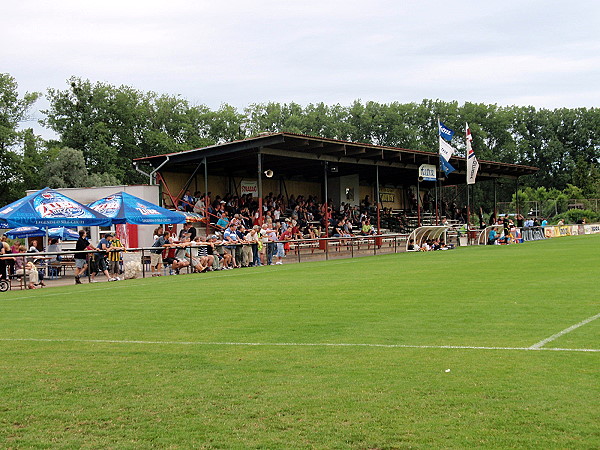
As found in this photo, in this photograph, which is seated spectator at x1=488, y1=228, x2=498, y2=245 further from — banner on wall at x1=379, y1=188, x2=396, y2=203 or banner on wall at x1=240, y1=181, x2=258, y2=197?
banner on wall at x1=240, y1=181, x2=258, y2=197

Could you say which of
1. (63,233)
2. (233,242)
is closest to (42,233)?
(63,233)

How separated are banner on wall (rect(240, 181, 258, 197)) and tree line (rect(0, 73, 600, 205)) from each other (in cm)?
2081

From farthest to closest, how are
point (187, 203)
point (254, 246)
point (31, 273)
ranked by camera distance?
point (187, 203), point (254, 246), point (31, 273)

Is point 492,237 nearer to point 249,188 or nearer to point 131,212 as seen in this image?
point 249,188

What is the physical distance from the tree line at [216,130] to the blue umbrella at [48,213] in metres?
32.9

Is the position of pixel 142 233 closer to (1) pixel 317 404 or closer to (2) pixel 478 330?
(2) pixel 478 330

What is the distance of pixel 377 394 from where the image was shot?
5.52 metres

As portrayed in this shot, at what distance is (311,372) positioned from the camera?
21.0 feet

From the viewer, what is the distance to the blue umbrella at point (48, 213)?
20.2m

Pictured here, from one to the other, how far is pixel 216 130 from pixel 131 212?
2065 inches

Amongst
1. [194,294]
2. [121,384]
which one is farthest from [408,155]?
[121,384]

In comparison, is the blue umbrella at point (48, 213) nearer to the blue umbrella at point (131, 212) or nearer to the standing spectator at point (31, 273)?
the blue umbrella at point (131, 212)

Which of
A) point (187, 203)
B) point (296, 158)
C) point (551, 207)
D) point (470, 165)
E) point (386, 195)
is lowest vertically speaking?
point (551, 207)

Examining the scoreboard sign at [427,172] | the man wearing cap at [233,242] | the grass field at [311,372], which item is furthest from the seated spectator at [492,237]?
the grass field at [311,372]
